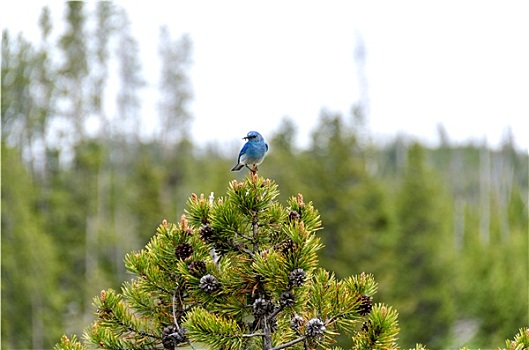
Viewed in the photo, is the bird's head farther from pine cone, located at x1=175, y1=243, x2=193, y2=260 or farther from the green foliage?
the green foliage

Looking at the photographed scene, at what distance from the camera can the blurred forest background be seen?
14.2 meters

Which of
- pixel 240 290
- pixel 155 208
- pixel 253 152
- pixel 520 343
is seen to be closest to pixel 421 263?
pixel 155 208

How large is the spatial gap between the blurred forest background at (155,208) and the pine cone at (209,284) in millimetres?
12006

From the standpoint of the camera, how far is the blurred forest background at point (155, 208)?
46.5ft

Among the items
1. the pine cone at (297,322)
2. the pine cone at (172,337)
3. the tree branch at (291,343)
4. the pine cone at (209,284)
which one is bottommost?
the tree branch at (291,343)

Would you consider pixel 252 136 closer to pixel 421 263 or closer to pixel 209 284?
pixel 209 284

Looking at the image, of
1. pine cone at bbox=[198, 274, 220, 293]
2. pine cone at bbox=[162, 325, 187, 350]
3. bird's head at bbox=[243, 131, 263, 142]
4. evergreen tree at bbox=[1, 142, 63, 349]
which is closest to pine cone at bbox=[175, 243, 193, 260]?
pine cone at bbox=[198, 274, 220, 293]

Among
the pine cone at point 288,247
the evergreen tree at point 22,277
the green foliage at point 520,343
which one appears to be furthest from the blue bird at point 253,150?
the evergreen tree at point 22,277

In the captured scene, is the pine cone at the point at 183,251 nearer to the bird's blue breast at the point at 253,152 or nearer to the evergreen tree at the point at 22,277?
the bird's blue breast at the point at 253,152

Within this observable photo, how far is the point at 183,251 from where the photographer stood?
97.3 inches

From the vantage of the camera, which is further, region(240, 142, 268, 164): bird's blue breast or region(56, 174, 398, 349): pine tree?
region(240, 142, 268, 164): bird's blue breast

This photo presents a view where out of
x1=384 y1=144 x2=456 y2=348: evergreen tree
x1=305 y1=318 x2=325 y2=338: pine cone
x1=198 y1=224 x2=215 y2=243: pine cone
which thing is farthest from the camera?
x1=384 y1=144 x2=456 y2=348: evergreen tree

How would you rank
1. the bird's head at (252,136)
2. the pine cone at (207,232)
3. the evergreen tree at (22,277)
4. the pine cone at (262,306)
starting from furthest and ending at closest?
the evergreen tree at (22,277) < the bird's head at (252,136) < the pine cone at (207,232) < the pine cone at (262,306)

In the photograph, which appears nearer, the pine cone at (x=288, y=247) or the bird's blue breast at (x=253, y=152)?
the pine cone at (x=288, y=247)
